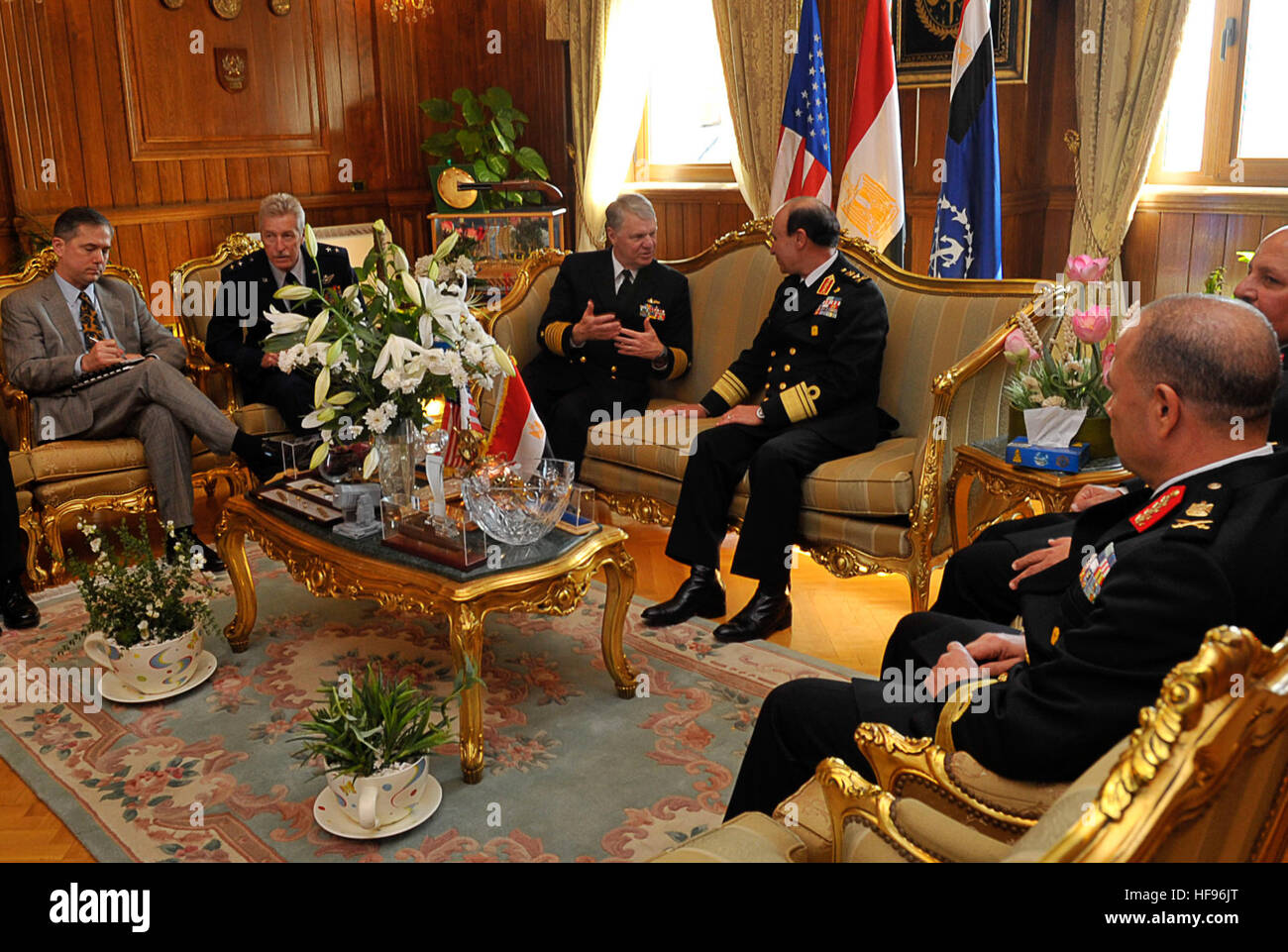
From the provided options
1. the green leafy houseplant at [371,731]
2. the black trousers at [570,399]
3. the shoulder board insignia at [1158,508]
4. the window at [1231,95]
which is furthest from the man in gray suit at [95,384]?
the window at [1231,95]

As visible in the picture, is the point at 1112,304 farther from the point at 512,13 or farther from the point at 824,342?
the point at 512,13

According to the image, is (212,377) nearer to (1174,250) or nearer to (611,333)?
(611,333)

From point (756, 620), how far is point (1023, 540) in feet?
3.73

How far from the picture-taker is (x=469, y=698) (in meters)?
2.73

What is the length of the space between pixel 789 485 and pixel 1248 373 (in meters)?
1.95

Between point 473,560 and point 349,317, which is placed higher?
point 349,317

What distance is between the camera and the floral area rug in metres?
2.53

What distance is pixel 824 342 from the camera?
3.82m

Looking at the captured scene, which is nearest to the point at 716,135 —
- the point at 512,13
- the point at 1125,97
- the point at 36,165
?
the point at 512,13

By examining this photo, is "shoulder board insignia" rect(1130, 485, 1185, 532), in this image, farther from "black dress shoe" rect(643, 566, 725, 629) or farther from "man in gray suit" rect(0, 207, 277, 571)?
"man in gray suit" rect(0, 207, 277, 571)

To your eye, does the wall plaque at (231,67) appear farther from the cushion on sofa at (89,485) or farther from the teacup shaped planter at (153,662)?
the teacup shaped planter at (153,662)

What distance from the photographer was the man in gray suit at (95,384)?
414 cm

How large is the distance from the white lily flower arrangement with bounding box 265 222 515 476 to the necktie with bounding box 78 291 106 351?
1.74m

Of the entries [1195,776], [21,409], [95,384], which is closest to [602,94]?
[95,384]
